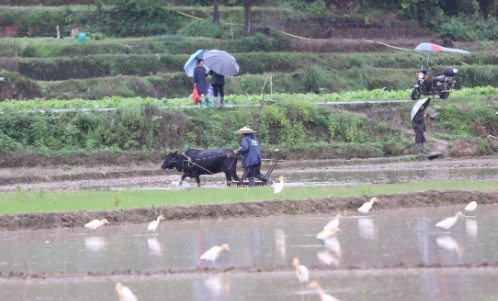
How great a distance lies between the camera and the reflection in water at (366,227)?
31.9 ft

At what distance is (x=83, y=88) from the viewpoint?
101 ft

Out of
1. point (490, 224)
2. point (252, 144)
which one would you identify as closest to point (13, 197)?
point (252, 144)

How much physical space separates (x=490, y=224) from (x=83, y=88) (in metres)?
24.5

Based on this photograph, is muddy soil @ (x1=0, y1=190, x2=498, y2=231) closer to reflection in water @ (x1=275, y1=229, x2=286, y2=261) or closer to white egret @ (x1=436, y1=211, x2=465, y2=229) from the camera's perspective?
reflection in water @ (x1=275, y1=229, x2=286, y2=261)

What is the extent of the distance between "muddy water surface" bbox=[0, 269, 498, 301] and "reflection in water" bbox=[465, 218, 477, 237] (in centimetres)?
211

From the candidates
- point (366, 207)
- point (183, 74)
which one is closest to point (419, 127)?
point (366, 207)

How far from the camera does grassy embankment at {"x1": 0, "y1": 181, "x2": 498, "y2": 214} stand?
1180cm

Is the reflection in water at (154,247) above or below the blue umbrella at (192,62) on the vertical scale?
below

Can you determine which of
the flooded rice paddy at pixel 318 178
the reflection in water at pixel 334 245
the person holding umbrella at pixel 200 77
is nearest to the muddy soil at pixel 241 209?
the reflection in water at pixel 334 245

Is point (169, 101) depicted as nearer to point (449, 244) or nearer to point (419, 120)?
point (419, 120)

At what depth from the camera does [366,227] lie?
10336 mm

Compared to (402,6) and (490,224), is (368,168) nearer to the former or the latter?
(490,224)

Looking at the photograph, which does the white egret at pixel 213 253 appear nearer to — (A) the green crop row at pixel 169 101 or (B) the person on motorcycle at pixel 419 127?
(B) the person on motorcycle at pixel 419 127

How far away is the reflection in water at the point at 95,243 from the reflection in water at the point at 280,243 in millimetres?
2688
